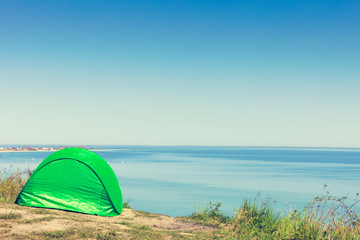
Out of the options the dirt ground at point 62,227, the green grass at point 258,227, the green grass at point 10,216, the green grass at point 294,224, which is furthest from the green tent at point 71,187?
the green grass at point 294,224

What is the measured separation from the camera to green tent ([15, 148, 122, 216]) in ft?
42.3

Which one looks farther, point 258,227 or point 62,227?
point 258,227

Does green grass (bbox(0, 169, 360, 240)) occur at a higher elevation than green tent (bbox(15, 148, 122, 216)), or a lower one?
lower

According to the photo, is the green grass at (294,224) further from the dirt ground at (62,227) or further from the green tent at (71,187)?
the green tent at (71,187)

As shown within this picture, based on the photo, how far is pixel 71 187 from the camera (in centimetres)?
1295

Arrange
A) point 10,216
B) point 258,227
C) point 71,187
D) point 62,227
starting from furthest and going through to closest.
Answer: point 71,187
point 258,227
point 10,216
point 62,227

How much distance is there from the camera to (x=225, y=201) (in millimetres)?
30000

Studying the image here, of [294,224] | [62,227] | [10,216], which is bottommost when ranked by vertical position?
[294,224]

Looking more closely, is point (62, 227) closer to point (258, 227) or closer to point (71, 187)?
point (71, 187)

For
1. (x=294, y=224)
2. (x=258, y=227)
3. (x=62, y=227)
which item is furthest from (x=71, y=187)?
(x=294, y=224)

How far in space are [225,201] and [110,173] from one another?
1807 centimetres

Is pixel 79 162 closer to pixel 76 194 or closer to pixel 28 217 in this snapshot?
pixel 76 194

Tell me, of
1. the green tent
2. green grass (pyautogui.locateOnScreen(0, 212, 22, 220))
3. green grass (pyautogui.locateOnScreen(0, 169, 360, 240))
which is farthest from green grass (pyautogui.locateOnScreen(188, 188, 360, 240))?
green grass (pyautogui.locateOnScreen(0, 212, 22, 220))

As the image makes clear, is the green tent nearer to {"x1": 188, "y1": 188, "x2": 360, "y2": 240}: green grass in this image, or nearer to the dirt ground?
the dirt ground
